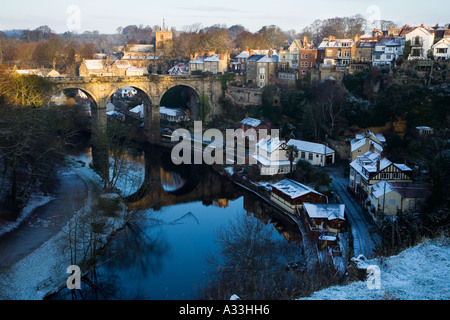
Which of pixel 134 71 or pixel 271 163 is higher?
pixel 134 71

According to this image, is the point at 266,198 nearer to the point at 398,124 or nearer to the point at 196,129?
the point at 398,124

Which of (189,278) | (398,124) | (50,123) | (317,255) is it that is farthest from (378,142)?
(50,123)

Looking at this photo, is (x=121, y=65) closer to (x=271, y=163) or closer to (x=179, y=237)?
(x=271, y=163)

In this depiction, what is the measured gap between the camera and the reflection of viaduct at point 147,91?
32.6 metres

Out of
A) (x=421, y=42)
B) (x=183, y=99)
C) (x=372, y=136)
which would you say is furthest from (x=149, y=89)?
(x=421, y=42)

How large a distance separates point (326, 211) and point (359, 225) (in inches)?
56.2

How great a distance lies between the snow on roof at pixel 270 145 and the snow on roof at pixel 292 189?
3500 mm

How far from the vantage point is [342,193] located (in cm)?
2180

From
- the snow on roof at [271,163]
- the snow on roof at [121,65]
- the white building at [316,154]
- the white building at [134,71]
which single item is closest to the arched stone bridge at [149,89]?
the white building at [134,71]

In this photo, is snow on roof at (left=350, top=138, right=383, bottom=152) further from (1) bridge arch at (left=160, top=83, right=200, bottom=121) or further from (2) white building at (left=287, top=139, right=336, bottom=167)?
(1) bridge arch at (left=160, top=83, right=200, bottom=121)

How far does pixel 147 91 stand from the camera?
3644 centimetres

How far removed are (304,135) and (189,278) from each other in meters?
17.2

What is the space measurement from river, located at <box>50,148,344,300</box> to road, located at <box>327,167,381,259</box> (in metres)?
2.18

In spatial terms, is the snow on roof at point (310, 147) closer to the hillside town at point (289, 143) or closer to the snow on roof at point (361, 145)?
the hillside town at point (289, 143)
